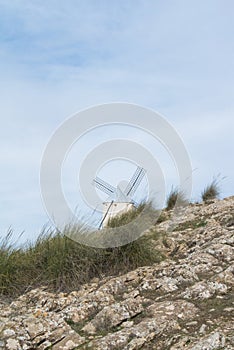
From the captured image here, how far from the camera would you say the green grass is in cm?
834

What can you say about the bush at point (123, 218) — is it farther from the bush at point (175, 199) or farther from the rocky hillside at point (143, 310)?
the bush at point (175, 199)

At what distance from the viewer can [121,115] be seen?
970 centimetres

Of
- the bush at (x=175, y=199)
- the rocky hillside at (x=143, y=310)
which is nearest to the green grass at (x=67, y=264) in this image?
the rocky hillside at (x=143, y=310)

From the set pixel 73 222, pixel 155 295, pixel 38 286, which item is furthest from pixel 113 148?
pixel 155 295

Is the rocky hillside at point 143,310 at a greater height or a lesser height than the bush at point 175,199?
lesser

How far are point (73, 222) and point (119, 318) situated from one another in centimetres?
350

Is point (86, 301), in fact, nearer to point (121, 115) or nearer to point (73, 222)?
point (73, 222)

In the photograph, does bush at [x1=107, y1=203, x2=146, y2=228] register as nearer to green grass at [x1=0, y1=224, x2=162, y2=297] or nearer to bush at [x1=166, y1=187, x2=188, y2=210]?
green grass at [x1=0, y1=224, x2=162, y2=297]

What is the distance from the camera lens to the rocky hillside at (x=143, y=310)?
217 inches

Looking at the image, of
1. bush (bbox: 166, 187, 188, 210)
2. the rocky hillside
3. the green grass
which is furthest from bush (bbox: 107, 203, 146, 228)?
bush (bbox: 166, 187, 188, 210)

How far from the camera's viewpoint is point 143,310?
6.23m

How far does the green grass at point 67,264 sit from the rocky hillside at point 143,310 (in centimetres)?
29

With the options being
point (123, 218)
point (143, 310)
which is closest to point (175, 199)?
point (123, 218)

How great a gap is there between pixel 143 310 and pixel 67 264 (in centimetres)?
252
